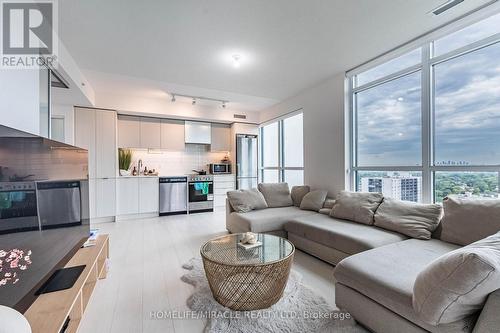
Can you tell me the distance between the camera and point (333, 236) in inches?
95.3

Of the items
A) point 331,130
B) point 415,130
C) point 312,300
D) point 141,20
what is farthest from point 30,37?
point 415,130

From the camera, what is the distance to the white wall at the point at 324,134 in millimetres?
3746

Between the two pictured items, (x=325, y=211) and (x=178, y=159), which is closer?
(x=325, y=211)

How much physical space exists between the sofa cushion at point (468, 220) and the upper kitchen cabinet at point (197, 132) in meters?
4.91

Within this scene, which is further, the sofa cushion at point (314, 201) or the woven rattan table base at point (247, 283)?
the sofa cushion at point (314, 201)

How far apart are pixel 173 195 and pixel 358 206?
402cm

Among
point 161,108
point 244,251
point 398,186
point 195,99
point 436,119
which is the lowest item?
point 244,251

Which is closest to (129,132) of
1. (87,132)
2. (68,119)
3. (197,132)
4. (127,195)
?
(87,132)

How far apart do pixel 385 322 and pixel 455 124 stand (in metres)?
2.37

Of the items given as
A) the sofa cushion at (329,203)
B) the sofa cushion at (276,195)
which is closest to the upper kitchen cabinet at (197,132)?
the sofa cushion at (276,195)

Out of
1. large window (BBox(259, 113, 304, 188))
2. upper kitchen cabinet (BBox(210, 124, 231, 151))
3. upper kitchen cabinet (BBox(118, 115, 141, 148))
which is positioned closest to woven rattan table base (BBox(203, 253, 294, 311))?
large window (BBox(259, 113, 304, 188))

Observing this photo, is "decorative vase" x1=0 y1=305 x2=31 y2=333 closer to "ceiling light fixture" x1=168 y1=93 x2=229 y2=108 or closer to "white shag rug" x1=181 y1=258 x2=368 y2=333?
"white shag rug" x1=181 y1=258 x2=368 y2=333

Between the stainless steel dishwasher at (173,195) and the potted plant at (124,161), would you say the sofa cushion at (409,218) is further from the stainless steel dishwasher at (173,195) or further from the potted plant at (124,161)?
the potted plant at (124,161)

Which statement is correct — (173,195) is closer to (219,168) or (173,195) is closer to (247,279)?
(219,168)
